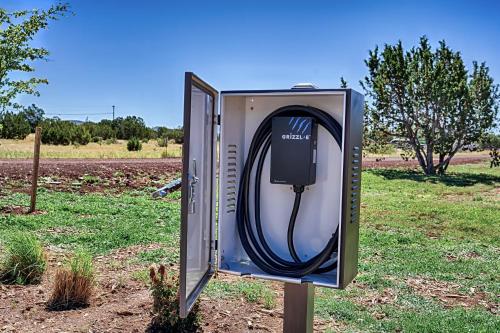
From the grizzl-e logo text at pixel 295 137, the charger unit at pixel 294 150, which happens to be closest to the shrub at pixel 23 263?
the charger unit at pixel 294 150

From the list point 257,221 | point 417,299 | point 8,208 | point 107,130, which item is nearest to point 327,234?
point 257,221

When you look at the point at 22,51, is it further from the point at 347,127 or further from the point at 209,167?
the point at 347,127

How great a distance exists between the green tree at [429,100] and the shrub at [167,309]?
16.4 metres

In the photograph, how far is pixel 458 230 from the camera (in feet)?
25.8

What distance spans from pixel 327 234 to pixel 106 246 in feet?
11.8

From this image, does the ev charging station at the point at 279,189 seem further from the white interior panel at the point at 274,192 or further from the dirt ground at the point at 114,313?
the dirt ground at the point at 114,313

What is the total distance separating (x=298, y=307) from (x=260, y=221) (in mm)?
572

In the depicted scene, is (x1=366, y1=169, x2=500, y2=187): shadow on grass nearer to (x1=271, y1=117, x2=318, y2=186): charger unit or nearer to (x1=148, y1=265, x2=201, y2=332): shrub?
(x1=148, y1=265, x2=201, y2=332): shrub

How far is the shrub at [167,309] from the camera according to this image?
11.2ft

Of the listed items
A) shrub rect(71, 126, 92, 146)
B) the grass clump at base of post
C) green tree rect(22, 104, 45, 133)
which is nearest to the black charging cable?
the grass clump at base of post

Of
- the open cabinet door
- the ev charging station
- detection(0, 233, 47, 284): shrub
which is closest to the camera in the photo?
the open cabinet door

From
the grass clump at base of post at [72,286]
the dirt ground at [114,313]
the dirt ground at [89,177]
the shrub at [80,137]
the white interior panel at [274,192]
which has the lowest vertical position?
the dirt ground at [114,313]

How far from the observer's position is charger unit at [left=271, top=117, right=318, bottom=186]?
3035 millimetres

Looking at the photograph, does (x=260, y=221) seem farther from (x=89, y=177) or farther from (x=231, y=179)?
(x=89, y=177)
